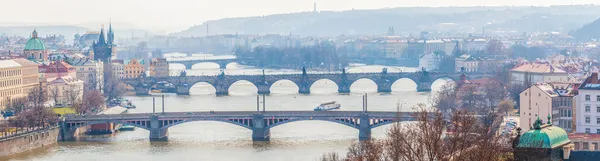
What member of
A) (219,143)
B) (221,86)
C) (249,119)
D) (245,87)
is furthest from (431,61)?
(219,143)

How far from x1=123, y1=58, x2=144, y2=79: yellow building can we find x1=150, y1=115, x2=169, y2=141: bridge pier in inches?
1195

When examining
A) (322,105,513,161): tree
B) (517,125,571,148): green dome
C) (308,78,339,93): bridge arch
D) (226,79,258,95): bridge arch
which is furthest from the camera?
(308,78,339,93): bridge arch

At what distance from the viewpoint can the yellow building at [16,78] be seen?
4703cm

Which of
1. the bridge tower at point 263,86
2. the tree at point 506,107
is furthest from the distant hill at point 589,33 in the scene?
the tree at point 506,107

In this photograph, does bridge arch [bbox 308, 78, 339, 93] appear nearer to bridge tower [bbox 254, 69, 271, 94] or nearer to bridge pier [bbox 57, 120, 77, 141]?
bridge tower [bbox 254, 69, 271, 94]

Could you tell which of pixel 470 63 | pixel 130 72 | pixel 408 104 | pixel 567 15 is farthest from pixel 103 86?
pixel 567 15

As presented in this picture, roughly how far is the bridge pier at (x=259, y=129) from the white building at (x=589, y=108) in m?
10.1

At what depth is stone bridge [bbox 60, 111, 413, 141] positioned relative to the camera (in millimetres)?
37088

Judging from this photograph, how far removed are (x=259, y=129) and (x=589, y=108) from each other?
10773 mm

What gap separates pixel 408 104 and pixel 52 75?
13.6m

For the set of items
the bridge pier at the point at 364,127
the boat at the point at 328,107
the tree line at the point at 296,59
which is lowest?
the bridge pier at the point at 364,127

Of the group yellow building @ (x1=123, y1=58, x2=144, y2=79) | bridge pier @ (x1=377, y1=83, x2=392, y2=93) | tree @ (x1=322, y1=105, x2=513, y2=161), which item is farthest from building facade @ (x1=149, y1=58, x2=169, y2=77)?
tree @ (x1=322, y1=105, x2=513, y2=161)

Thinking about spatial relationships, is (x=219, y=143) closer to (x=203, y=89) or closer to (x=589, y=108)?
(x=589, y=108)

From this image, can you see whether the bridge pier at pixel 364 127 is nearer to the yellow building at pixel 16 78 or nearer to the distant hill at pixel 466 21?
the yellow building at pixel 16 78
